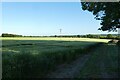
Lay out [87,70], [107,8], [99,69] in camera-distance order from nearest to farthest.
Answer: [87,70], [99,69], [107,8]

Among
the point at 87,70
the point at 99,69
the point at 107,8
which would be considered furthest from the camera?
the point at 107,8

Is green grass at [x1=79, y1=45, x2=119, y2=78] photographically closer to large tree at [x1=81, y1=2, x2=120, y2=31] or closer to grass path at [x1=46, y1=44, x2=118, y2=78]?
grass path at [x1=46, y1=44, x2=118, y2=78]

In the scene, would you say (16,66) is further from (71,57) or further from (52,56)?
(71,57)

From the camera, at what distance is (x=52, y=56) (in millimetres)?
16469

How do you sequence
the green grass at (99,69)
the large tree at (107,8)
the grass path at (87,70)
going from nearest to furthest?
the grass path at (87,70)
the green grass at (99,69)
the large tree at (107,8)

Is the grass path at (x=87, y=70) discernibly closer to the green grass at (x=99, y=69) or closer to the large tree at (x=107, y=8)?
the green grass at (x=99, y=69)

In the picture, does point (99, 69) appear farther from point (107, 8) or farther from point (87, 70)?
point (107, 8)

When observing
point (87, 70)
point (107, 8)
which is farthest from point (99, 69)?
point (107, 8)

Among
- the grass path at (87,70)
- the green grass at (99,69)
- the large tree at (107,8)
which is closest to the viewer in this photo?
the grass path at (87,70)

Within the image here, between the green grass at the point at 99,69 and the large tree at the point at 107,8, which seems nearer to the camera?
the green grass at the point at 99,69

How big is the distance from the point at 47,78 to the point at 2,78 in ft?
11.5

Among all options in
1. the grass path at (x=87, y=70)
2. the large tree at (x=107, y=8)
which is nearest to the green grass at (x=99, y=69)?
the grass path at (x=87, y=70)

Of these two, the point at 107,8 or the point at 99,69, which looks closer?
the point at 99,69

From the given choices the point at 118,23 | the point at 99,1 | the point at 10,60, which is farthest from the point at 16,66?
the point at 118,23
